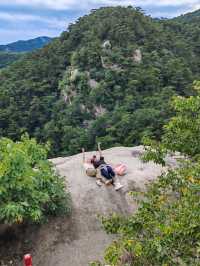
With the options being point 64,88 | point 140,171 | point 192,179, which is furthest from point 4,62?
point 192,179

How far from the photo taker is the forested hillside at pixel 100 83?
43031mm

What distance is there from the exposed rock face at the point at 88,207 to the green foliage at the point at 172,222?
393 centimetres

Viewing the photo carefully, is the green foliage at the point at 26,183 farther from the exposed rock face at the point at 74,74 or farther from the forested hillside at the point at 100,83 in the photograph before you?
the exposed rock face at the point at 74,74

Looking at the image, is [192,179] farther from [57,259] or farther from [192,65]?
[192,65]

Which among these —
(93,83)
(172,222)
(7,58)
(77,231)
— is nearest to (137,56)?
(93,83)

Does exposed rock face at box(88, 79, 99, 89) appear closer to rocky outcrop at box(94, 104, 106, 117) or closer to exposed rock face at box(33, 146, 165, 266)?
rocky outcrop at box(94, 104, 106, 117)

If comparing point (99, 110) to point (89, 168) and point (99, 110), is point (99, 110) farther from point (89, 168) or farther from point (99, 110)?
point (89, 168)

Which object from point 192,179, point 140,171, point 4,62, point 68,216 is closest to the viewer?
point 192,179

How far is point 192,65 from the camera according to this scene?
179ft

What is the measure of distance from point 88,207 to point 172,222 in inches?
321

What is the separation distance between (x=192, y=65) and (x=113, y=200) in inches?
1666

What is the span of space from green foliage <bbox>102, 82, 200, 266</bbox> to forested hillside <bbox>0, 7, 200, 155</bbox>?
26.1 metres

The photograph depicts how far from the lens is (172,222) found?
7.09 metres

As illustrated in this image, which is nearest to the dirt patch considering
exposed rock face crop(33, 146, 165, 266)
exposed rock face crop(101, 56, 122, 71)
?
exposed rock face crop(33, 146, 165, 266)
